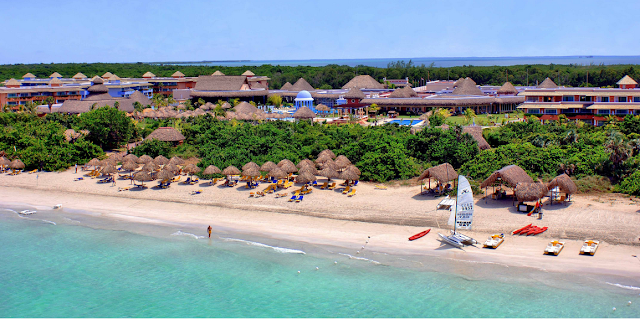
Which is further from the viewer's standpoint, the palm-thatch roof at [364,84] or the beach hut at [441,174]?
the palm-thatch roof at [364,84]

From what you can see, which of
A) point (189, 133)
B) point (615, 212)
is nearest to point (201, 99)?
point (189, 133)

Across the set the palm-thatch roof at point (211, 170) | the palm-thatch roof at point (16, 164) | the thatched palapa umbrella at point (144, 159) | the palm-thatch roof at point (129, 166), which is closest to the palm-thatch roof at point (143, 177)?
the palm-thatch roof at point (129, 166)

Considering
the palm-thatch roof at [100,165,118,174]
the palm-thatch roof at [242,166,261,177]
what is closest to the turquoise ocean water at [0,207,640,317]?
the palm-thatch roof at [242,166,261,177]

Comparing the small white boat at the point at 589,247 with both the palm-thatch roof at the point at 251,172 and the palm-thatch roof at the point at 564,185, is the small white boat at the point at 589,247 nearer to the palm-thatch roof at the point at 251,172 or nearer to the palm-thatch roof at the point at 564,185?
the palm-thatch roof at the point at 564,185

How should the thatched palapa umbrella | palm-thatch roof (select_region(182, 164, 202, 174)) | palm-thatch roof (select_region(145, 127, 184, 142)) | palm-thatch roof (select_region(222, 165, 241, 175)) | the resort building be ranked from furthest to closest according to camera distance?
the resort building < palm-thatch roof (select_region(145, 127, 184, 142)) < the thatched palapa umbrella < palm-thatch roof (select_region(182, 164, 202, 174)) < palm-thatch roof (select_region(222, 165, 241, 175))

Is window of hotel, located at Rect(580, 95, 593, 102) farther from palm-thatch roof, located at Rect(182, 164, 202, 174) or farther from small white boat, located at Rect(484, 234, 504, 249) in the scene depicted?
palm-thatch roof, located at Rect(182, 164, 202, 174)

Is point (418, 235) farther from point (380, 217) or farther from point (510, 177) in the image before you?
point (510, 177)

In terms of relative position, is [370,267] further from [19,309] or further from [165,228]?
[19,309]
